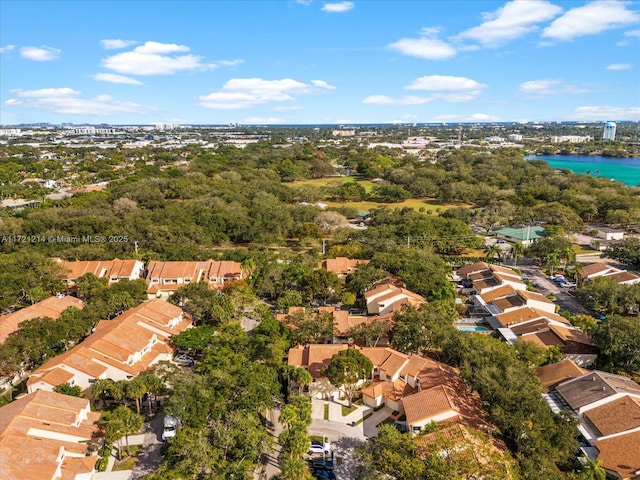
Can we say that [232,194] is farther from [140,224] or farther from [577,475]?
[577,475]

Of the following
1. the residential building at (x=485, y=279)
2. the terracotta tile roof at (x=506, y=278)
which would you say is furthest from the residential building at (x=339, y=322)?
the terracotta tile roof at (x=506, y=278)

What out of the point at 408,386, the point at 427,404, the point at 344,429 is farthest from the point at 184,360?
the point at 427,404

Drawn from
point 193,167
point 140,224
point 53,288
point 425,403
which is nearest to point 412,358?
point 425,403

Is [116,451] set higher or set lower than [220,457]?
lower

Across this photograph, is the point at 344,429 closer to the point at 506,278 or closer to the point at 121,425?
the point at 121,425

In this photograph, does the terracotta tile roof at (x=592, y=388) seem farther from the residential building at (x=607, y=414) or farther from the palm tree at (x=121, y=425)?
the palm tree at (x=121, y=425)

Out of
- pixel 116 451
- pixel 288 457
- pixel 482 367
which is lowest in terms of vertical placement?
pixel 116 451

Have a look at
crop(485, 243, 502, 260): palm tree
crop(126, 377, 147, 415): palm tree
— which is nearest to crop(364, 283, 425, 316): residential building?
crop(485, 243, 502, 260): palm tree
